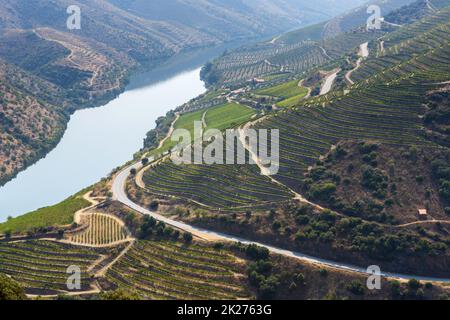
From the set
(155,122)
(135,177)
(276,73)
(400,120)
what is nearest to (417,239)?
(400,120)

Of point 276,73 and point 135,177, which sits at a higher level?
point 276,73

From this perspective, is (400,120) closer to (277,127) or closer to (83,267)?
(277,127)

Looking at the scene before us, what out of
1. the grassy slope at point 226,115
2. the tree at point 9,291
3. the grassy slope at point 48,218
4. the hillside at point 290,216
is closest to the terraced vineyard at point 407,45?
the hillside at point 290,216

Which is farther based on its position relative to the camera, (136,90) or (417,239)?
(136,90)

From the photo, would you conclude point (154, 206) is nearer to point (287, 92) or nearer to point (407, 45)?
point (287, 92)

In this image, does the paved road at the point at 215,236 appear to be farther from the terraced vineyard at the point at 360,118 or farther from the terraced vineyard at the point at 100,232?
the terraced vineyard at the point at 360,118
